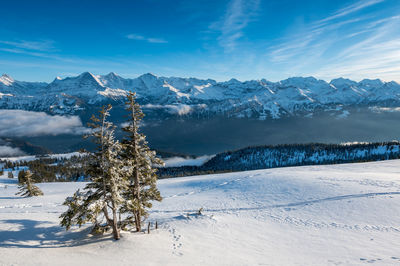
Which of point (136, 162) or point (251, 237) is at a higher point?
point (136, 162)

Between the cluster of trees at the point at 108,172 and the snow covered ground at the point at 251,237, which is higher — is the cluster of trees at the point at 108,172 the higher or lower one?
the higher one


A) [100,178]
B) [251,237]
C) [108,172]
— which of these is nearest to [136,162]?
[108,172]

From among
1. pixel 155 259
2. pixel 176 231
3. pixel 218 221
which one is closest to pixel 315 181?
pixel 218 221

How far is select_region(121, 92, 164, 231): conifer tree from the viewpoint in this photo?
18.4 m

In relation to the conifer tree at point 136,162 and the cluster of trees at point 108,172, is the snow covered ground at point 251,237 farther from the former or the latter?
the conifer tree at point 136,162

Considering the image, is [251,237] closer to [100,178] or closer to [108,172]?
[108,172]

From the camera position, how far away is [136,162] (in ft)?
62.8

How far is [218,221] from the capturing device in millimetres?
24984

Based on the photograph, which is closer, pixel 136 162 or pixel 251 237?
pixel 136 162

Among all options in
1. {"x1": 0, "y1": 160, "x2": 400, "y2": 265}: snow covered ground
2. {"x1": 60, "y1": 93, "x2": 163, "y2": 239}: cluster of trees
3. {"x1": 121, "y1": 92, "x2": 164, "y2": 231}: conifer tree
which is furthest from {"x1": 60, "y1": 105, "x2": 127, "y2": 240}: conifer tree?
{"x1": 0, "y1": 160, "x2": 400, "y2": 265}: snow covered ground

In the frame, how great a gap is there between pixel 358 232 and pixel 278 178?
2435cm

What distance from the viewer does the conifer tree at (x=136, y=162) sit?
1836 cm

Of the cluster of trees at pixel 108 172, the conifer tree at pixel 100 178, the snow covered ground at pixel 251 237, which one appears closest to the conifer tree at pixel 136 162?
the cluster of trees at pixel 108 172

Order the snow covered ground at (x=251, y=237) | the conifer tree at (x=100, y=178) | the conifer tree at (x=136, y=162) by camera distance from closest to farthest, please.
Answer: the snow covered ground at (x=251, y=237) → the conifer tree at (x=100, y=178) → the conifer tree at (x=136, y=162)
